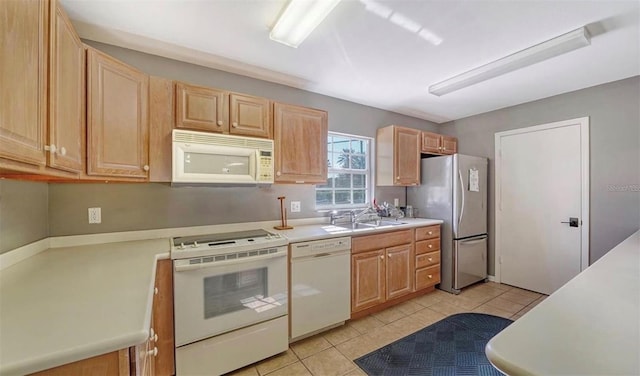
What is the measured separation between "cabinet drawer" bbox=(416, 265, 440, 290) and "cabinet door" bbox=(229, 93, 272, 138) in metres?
2.38

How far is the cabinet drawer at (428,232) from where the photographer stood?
3107mm

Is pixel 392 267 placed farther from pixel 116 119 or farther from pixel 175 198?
pixel 116 119

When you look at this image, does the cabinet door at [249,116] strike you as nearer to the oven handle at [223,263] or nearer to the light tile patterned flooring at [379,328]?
the oven handle at [223,263]

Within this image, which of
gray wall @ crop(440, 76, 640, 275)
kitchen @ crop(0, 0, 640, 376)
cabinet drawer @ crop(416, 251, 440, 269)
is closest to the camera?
kitchen @ crop(0, 0, 640, 376)

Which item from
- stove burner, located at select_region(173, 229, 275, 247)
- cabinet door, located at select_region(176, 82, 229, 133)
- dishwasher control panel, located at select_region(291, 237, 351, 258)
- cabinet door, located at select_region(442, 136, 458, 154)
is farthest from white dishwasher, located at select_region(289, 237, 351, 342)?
cabinet door, located at select_region(442, 136, 458, 154)

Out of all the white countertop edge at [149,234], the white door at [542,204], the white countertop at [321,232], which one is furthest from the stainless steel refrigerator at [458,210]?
the white countertop edge at [149,234]

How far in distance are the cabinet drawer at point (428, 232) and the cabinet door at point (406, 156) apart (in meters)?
0.64

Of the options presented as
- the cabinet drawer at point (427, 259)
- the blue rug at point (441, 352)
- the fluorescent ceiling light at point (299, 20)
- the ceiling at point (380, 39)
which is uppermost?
the ceiling at point (380, 39)

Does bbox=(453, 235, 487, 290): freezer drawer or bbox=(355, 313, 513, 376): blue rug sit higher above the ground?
bbox=(453, 235, 487, 290): freezer drawer

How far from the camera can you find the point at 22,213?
5.08ft

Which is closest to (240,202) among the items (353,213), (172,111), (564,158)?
(172,111)

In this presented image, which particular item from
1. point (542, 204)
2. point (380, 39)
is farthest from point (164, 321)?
point (542, 204)

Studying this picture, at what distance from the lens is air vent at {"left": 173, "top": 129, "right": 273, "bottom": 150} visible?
190 cm

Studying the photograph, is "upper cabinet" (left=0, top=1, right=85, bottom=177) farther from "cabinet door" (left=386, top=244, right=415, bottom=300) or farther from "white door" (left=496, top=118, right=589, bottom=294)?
"white door" (left=496, top=118, right=589, bottom=294)
